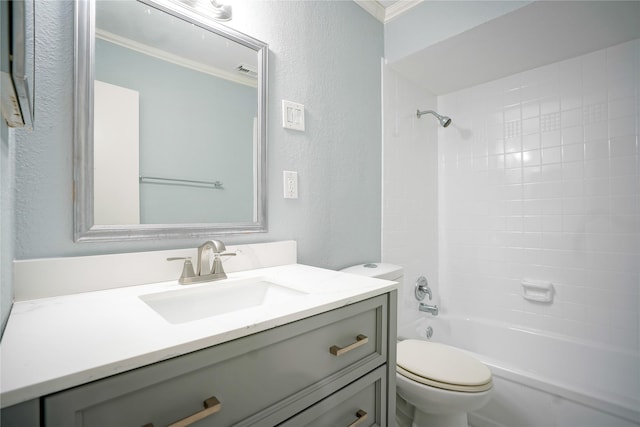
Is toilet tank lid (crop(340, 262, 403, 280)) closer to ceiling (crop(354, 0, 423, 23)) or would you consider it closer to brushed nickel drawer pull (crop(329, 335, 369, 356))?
brushed nickel drawer pull (crop(329, 335, 369, 356))

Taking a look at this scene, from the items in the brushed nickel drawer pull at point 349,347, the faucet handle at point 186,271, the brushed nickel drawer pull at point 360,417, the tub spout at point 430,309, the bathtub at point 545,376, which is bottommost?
the bathtub at point 545,376

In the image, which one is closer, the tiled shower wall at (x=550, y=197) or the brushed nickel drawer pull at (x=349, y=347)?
the brushed nickel drawer pull at (x=349, y=347)

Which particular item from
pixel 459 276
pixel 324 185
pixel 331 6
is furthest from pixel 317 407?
pixel 459 276

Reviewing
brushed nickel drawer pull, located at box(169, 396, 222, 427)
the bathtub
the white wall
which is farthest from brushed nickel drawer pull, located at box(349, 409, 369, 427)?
the white wall

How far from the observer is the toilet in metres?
1.17

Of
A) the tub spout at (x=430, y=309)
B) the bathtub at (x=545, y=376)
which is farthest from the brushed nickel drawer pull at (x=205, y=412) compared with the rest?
the tub spout at (x=430, y=309)

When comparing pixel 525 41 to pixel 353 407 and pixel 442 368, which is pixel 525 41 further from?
pixel 353 407

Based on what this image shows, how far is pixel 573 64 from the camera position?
189 centimetres

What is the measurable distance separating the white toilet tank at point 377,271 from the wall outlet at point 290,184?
507mm

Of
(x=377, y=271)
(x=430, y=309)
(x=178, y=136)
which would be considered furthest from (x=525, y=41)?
(x=178, y=136)

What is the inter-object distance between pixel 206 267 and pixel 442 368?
41.7 inches

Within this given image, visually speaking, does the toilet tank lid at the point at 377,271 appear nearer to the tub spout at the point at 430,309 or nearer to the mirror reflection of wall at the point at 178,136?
the tub spout at the point at 430,309

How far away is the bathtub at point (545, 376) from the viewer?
1.26m

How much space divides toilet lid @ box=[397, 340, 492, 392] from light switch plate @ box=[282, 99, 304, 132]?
116 cm
